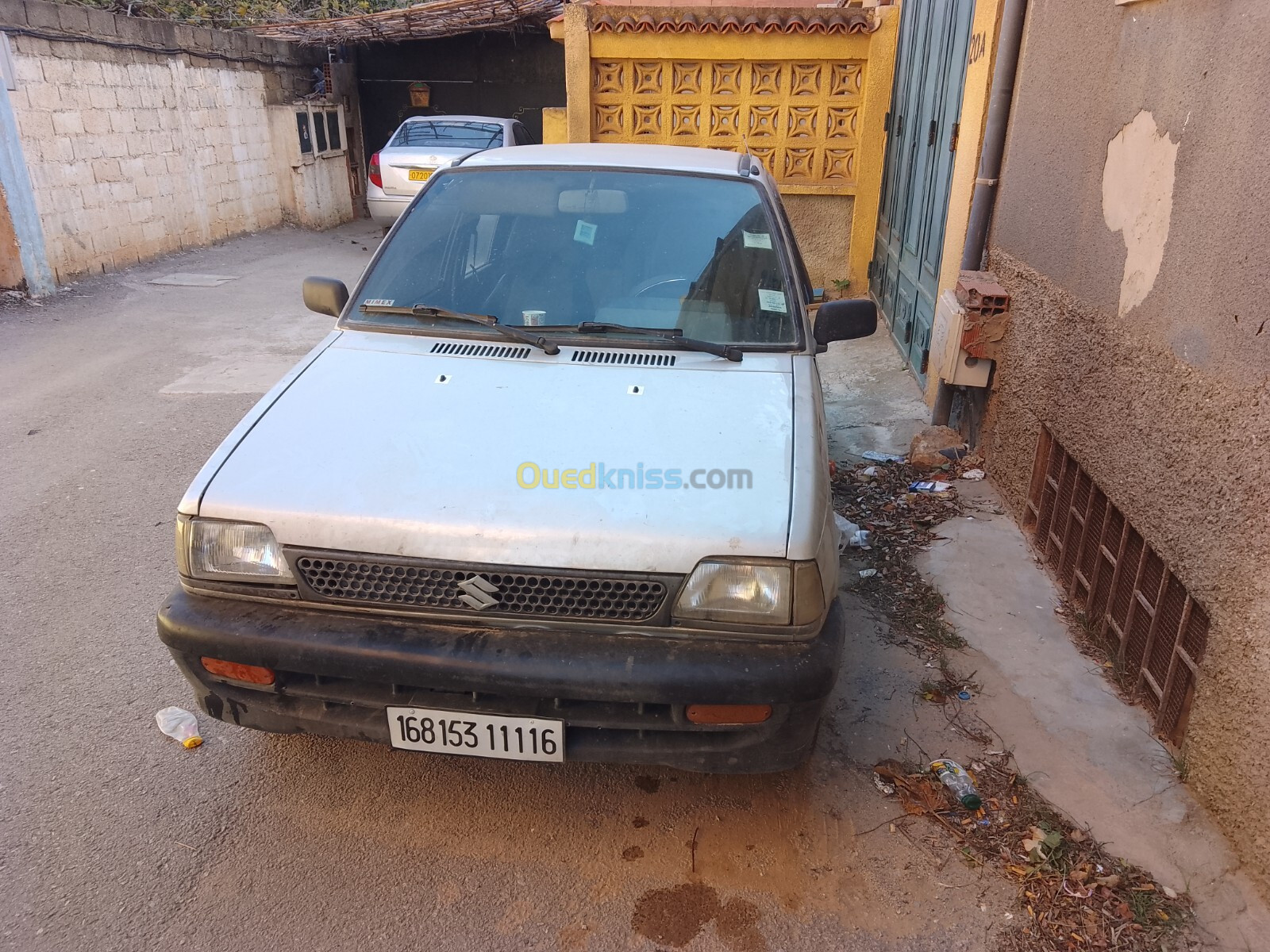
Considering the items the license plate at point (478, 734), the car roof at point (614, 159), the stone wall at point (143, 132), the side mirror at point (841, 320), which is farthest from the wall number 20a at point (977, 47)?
the stone wall at point (143, 132)

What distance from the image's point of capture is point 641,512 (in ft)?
7.32

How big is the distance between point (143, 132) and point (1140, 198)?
426 inches

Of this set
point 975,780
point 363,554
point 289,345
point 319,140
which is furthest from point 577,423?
point 319,140

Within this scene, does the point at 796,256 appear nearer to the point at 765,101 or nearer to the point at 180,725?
the point at 180,725

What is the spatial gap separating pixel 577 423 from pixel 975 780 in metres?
1.65

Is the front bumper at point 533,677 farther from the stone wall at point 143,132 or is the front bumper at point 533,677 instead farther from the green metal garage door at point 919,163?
the stone wall at point 143,132

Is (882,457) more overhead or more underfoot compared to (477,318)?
more underfoot

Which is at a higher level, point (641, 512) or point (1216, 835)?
point (641, 512)

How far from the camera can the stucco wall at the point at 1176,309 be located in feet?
7.84

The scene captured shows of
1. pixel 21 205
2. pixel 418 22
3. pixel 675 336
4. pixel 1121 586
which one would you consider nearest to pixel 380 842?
pixel 675 336

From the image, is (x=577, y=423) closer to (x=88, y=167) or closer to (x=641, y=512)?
(x=641, y=512)

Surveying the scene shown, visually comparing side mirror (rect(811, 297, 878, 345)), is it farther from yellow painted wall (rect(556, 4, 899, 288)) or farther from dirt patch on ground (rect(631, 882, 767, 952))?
yellow painted wall (rect(556, 4, 899, 288))

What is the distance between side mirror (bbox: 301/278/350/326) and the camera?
3436 millimetres

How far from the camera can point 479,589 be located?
222 cm
